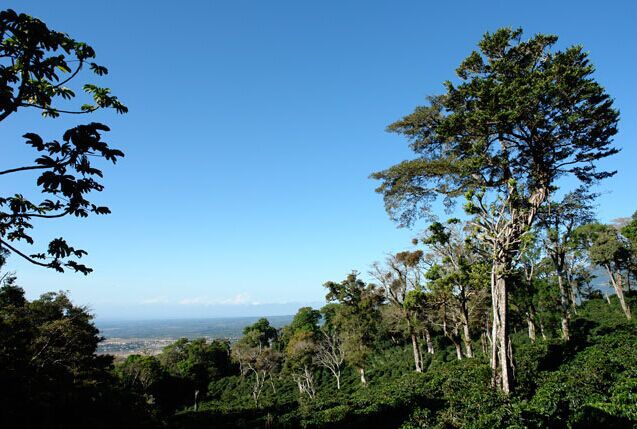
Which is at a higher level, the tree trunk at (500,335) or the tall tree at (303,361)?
the tree trunk at (500,335)

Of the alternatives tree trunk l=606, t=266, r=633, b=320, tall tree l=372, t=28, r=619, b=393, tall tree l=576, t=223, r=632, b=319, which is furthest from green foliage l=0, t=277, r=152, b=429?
tall tree l=576, t=223, r=632, b=319

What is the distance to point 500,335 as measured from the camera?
13461mm

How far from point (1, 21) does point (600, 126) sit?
1798cm

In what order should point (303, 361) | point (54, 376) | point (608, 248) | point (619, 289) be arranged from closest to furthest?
point (54, 376), point (619, 289), point (608, 248), point (303, 361)

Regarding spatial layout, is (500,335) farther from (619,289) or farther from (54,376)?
(619,289)

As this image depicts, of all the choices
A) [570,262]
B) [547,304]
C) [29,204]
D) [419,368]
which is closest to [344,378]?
[419,368]

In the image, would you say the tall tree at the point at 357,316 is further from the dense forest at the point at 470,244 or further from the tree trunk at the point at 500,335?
the tree trunk at the point at 500,335

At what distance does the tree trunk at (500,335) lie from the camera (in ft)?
41.7

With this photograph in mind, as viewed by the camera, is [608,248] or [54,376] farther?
[608,248]

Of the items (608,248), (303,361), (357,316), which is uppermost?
(608,248)

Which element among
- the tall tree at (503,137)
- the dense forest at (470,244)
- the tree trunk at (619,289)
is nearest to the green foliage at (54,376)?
the dense forest at (470,244)

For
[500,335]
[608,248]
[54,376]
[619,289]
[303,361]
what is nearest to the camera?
[500,335]

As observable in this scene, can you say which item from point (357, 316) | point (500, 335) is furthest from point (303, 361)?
point (500, 335)

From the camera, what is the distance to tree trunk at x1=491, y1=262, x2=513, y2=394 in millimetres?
12719
